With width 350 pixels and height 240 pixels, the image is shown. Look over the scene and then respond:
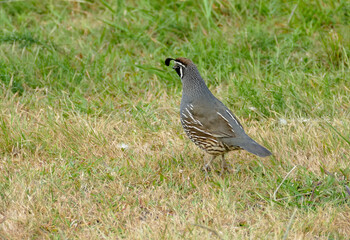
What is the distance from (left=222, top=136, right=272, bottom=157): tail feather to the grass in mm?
225

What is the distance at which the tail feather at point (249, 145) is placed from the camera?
366cm

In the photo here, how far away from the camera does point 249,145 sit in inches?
148

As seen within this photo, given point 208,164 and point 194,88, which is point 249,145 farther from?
point 194,88

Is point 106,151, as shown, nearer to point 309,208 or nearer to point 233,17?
point 309,208

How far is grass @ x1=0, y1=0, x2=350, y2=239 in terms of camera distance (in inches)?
137

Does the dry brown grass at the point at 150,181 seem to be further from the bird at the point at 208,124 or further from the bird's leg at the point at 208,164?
the bird at the point at 208,124

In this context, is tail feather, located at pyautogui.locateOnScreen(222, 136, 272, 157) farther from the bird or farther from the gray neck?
the gray neck

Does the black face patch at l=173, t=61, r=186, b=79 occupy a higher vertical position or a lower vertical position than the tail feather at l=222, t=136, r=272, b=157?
higher

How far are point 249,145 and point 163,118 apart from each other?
54.8 inches

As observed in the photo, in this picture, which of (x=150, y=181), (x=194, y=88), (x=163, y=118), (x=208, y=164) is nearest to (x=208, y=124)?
(x=208, y=164)

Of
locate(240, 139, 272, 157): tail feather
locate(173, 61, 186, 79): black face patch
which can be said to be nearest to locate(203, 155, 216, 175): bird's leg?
locate(240, 139, 272, 157): tail feather

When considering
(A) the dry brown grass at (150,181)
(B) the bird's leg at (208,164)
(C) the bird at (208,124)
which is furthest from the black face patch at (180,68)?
(B) the bird's leg at (208,164)

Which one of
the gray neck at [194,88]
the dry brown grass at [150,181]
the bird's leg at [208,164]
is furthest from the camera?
the gray neck at [194,88]

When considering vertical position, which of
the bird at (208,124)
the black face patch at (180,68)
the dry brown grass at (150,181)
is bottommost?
the dry brown grass at (150,181)
